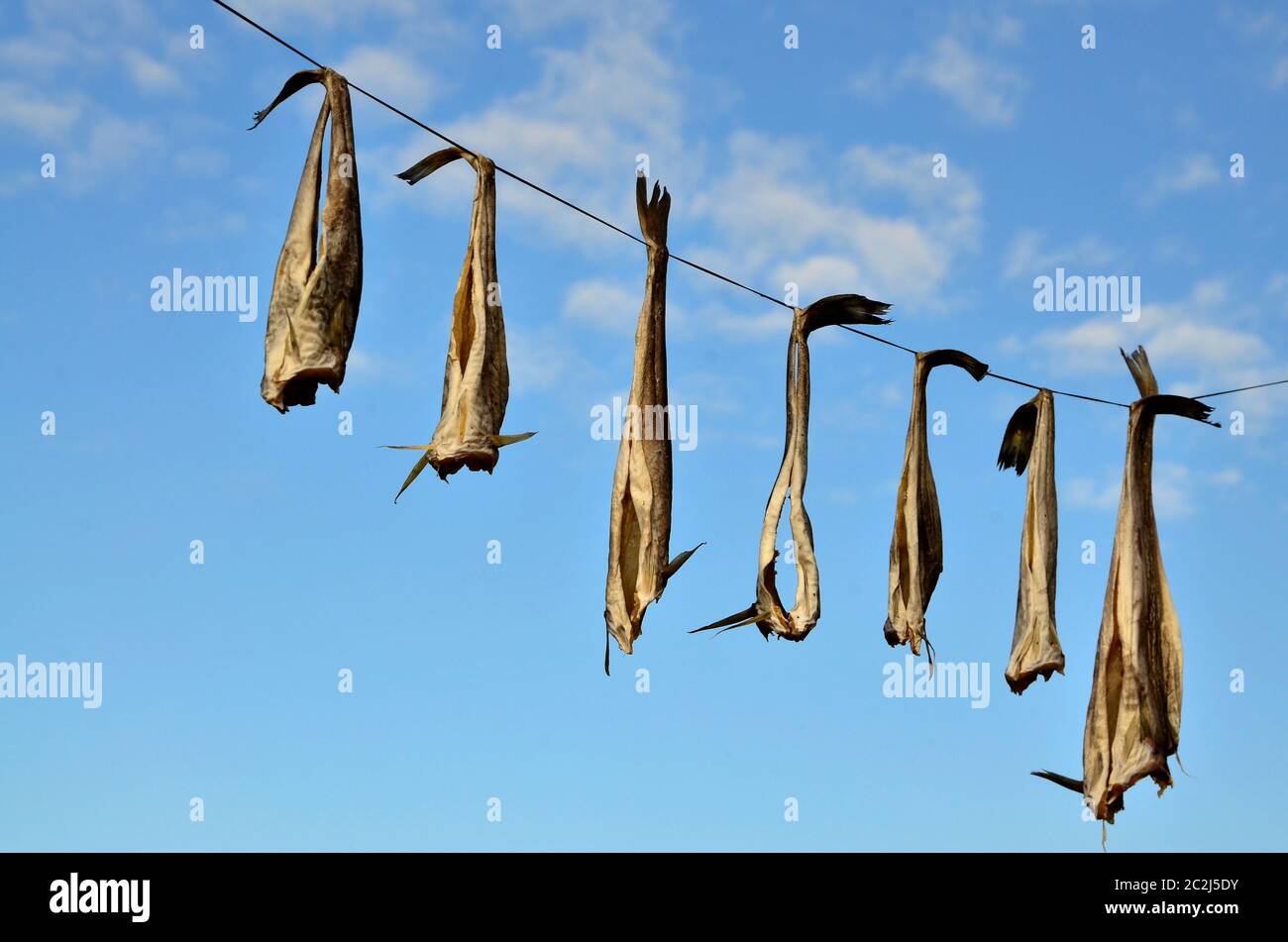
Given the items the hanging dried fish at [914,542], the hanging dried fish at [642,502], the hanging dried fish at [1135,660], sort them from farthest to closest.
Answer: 1. the hanging dried fish at [914,542]
2. the hanging dried fish at [1135,660]
3. the hanging dried fish at [642,502]

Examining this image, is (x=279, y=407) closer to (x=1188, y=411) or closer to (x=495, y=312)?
(x=495, y=312)

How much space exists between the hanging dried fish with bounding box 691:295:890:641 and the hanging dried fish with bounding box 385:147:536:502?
1.67m

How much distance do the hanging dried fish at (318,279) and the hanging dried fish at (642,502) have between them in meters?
1.54

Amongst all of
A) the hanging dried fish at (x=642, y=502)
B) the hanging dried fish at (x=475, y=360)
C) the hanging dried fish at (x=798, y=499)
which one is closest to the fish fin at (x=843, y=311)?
the hanging dried fish at (x=798, y=499)

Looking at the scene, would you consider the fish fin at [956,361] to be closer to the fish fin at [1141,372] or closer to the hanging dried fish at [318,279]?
the fish fin at [1141,372]

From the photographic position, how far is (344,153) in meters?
5.29

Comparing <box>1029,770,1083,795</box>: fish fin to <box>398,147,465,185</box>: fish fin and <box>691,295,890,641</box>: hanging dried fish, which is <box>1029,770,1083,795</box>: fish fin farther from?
<box>398,147,465,185</box>: fish fin

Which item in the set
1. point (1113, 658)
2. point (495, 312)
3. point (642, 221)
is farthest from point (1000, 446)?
point (495, 312)

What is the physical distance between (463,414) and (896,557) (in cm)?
306

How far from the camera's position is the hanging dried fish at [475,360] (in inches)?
215

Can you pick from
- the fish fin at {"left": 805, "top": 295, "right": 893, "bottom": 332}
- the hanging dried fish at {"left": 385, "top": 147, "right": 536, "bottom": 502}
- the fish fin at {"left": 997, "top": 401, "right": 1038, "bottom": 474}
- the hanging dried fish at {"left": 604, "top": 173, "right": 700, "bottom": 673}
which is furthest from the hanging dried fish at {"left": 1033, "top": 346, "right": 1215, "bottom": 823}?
the hanging dried fish at {"left": 385, "top": 147, "right": 536, "bottom": 502}

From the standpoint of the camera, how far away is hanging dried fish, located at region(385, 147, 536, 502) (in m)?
5.47

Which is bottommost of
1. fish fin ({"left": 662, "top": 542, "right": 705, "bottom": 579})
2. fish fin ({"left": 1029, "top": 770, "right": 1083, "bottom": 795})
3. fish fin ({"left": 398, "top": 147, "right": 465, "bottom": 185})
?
fish fin ({"left": 1029, "top": 770, "right": 1083, "bottom": 795})

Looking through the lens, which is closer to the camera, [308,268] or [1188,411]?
[308,268]
